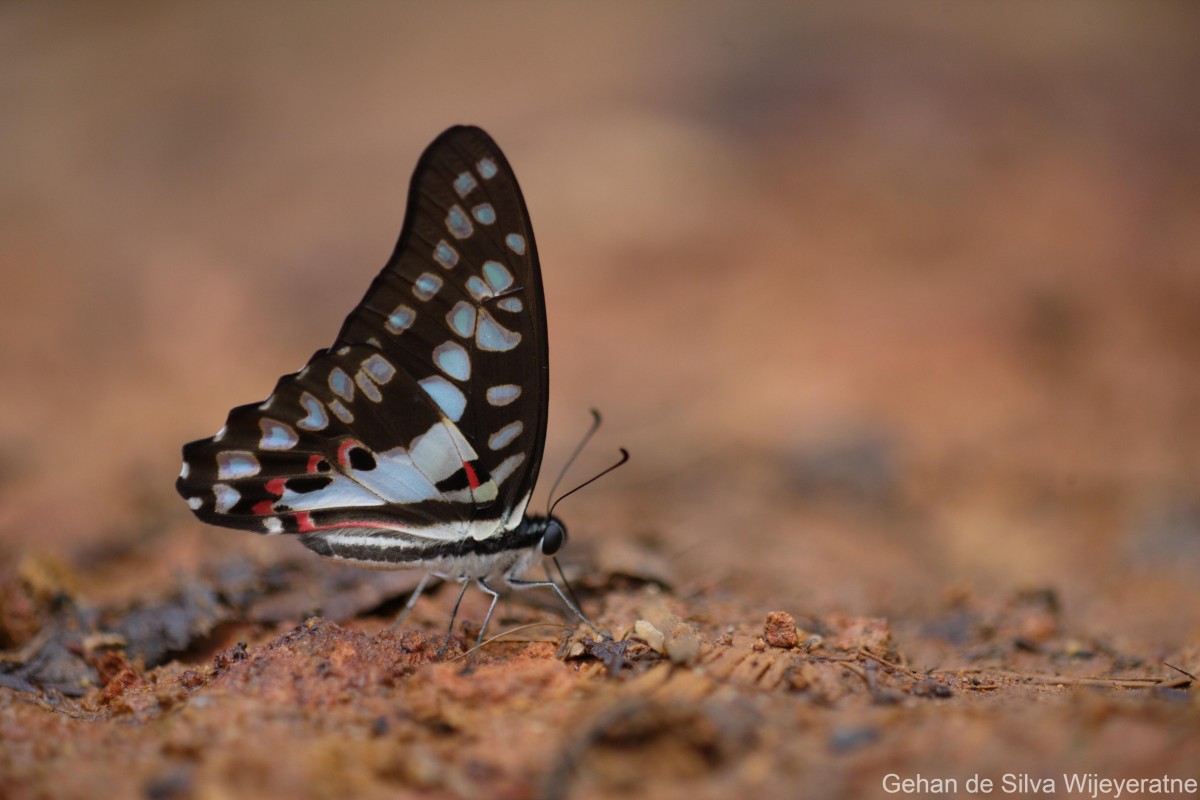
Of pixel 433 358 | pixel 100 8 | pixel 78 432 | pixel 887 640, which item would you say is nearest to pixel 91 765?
→ pixel 433 358

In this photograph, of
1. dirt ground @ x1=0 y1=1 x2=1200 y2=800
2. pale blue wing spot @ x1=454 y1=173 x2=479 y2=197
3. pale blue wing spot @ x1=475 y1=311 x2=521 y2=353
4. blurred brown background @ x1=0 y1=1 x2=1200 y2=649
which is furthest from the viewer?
blurred brown background @ x1=0 y1=1 x2=1200 y2=649

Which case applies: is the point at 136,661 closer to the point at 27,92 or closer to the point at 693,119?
the point at 693,119

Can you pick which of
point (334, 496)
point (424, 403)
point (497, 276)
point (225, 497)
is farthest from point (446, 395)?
point (225, 497)

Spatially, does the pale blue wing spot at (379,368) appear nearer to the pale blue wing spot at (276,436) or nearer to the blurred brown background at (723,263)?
the pale blue wing spot at (276,436)

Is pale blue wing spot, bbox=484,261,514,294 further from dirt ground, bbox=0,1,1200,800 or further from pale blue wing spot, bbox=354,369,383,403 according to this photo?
dirt ground, bbox=0,1,1200,800

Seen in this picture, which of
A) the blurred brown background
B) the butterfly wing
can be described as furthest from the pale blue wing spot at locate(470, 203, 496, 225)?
the blurred brown background

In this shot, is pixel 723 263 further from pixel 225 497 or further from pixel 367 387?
pixel 225 497

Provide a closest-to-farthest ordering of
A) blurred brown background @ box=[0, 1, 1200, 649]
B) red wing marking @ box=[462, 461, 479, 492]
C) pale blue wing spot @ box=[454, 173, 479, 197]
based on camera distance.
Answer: pale blue wing spot @ box=[454, 173, 479, 197] → red wing marking @ box=[462, 461, 479, 492] → blurred brown background @ box=[0, 1, 1200, 649]
